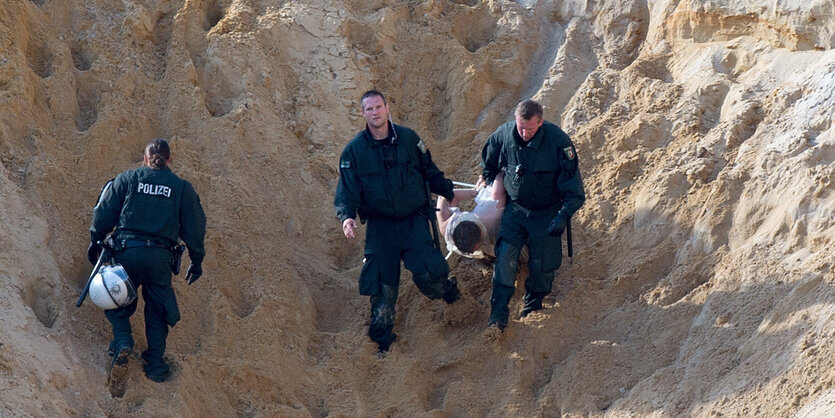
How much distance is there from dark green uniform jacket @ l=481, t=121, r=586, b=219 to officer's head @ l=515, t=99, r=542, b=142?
0.06m

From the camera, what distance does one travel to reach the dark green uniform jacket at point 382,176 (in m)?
7.04

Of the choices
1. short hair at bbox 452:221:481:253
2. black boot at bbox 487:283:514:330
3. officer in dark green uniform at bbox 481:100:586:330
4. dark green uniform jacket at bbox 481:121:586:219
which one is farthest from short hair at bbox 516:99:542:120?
black boot at bbox 487:283:514:330

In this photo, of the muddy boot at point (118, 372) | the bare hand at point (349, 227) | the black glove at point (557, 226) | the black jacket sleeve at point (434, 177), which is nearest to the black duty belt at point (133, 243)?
the muddy boot at point (118, 372)

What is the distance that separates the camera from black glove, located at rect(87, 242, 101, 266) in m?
6.48

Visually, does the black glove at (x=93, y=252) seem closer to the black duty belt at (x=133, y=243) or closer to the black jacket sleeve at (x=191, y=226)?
the black duty belt at (x=133, y=243)

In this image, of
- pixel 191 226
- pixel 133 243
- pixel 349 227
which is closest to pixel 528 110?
pixel 349 227

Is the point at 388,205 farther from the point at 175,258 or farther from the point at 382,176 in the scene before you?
the point at 175,258

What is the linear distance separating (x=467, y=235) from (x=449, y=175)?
1.42 metres

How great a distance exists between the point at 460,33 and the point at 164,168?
11.6 feet

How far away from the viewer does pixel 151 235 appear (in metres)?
6.46

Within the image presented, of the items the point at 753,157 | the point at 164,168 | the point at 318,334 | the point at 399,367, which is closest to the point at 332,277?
the point at 318,334

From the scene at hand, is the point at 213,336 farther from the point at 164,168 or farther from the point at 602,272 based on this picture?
the point at 602,272

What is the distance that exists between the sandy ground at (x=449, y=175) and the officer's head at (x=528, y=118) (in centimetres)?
108

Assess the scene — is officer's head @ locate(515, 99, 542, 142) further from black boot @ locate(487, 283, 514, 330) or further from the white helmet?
the white helmet
